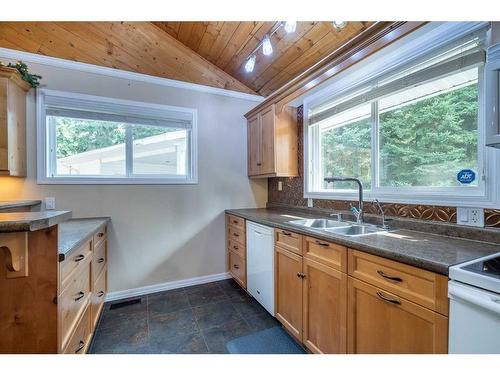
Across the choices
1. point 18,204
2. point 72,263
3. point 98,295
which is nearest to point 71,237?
point 72,263

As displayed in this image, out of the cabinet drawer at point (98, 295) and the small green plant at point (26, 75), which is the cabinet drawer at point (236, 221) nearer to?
the cabinet drawer at point (98, 295)

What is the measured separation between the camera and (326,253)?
1.50 meters

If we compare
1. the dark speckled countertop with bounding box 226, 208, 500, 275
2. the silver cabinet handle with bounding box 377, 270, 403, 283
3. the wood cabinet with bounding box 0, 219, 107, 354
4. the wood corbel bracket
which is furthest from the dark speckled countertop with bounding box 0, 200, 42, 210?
the silver cabinet handle with bounding box 377, 270, 403, 283

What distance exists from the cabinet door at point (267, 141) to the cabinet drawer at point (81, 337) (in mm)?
2112

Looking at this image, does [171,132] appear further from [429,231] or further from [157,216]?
[429,231]

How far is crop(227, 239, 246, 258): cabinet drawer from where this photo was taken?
2.63m

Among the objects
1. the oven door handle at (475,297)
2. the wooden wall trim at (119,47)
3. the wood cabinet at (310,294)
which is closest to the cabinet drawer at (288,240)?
the wood cabinet at (310,294)

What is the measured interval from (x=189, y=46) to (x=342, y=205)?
2629 mm

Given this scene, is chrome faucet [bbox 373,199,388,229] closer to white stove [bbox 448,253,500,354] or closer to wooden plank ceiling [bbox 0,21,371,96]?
white stove [bbox 448,253,500,354]

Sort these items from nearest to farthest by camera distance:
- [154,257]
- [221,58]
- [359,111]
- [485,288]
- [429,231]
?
[485,288] < [429,231] < [359,111] < [154,257] < [221,58]

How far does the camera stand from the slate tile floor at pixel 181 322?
71.0 inches

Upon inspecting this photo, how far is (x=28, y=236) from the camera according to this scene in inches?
38.9
